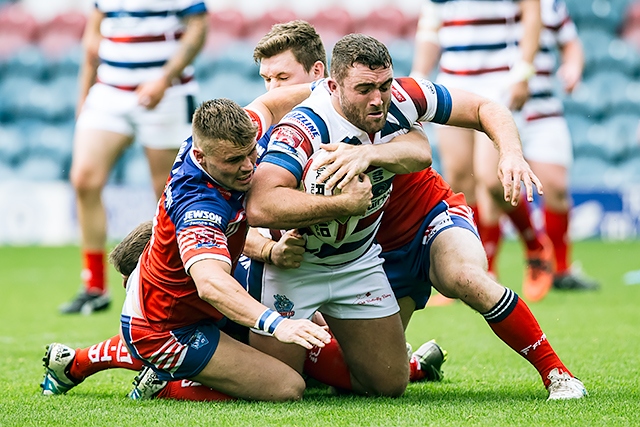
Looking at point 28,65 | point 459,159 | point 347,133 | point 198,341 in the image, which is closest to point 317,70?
point 347,133

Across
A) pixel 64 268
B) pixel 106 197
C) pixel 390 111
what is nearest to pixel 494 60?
pixel 390 111

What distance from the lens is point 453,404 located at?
3.80 meters

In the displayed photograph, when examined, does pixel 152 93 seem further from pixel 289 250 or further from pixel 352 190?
pixel 352 190

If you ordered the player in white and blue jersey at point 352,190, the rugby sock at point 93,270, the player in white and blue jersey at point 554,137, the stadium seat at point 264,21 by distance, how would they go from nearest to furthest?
the player in white and blue jersey at point 352,190 < the rugby sock at point 93,270 < the player in white and blue jersey at point 554,137 < the stadium seat at point 264,21

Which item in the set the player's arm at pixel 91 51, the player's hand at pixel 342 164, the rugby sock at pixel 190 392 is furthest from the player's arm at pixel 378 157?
the player's arm at pixel 91 51

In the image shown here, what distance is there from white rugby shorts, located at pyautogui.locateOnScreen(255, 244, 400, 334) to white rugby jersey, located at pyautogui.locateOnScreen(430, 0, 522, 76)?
3.47 meters

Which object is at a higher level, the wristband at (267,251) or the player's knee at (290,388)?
the wristband at (267,251)

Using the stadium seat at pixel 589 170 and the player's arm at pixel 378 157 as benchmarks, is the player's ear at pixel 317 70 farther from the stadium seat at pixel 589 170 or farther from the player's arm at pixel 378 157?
the stadium seat at pixel 589 170

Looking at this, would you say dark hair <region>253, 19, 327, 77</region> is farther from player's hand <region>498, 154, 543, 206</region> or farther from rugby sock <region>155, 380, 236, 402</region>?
rugby sock <region>155, 380, 236, 402</region>

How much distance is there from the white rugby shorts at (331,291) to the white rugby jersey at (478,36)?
3.47 meters

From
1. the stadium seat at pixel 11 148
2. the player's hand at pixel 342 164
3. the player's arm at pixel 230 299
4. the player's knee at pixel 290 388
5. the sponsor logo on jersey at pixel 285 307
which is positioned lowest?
the stadium seat at pixel 11 148

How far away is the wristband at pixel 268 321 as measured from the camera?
11.0 ft

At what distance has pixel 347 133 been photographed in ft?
13.0

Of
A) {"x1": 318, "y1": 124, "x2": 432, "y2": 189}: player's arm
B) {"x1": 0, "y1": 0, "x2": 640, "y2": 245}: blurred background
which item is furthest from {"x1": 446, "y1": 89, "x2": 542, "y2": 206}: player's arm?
{"x1": 0, "y1": 0, "x2": 640, "y2": 245}: blurred background
